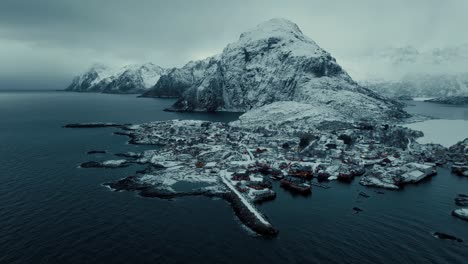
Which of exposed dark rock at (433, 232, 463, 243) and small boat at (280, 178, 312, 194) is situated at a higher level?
small boat at (280, 178, 312, 194)

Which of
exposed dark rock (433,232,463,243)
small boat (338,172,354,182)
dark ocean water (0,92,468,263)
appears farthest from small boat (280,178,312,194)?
exposed dark rock (433,232,463,243)

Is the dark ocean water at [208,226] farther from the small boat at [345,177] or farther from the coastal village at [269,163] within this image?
the coastal village at [269,163]

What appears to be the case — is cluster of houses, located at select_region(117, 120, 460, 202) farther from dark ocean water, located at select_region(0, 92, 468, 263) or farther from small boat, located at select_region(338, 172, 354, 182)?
dark ocean water, located at select_region(0, 92, 468, 263)

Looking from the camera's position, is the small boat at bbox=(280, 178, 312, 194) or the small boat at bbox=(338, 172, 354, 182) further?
the small boat at bbox=(338, 172, 354, 182)

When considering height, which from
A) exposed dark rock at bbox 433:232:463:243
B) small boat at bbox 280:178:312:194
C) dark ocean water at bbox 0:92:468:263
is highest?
small boat at bbox 280:178:312:194

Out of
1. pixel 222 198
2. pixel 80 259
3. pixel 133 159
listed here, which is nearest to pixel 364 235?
pixel 222 198

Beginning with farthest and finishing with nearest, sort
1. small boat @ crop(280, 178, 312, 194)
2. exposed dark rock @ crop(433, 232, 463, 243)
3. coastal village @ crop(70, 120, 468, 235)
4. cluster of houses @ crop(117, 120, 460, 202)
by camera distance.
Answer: cluster of houses @ crop(117, 120, 460, 202), small boat @ crop(280, 178, 312, 194), coastal village @ crop(70, 120, 468, 235), exposed dark rock @ crop(433, 232, 463, 243)

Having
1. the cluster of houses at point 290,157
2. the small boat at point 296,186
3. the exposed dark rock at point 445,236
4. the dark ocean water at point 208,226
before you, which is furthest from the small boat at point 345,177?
the exposed dark rock at point 445,236
